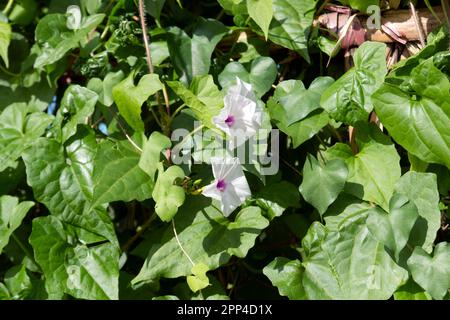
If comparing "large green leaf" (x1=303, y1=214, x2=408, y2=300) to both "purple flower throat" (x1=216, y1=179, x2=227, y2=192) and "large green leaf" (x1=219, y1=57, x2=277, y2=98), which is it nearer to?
"purple flower throat" (x1=216, y1=179, x2=227, y2=192)

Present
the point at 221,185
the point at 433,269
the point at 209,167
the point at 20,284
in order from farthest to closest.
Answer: the point at 20,284 < the point at 209,167 < the point at 221,185 < the point at 433,269

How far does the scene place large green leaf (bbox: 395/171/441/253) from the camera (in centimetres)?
122

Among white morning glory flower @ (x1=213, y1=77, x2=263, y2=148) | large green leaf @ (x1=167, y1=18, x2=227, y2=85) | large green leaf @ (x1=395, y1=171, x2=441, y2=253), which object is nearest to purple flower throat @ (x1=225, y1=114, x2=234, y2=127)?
white morning glory flower @ (x1=213, y1=77, x2=263, y2=148)

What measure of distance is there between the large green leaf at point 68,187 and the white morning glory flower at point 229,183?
0.91 ft

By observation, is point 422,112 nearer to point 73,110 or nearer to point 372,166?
point 372,166

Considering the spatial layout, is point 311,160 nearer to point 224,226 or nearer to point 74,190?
point 224,226

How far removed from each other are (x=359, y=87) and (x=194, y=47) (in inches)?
14.6

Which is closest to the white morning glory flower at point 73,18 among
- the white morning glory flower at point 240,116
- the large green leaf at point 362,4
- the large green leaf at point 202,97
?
the large green leaf at point 202,97

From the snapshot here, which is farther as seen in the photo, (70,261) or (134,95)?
(70,261)

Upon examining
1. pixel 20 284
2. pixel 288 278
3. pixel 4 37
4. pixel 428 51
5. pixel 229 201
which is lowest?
pixel 20 284

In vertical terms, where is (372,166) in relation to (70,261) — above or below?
above

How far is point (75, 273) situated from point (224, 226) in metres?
0.31

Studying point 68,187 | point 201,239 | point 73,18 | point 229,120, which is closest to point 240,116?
point 229,120

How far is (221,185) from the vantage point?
129cm
